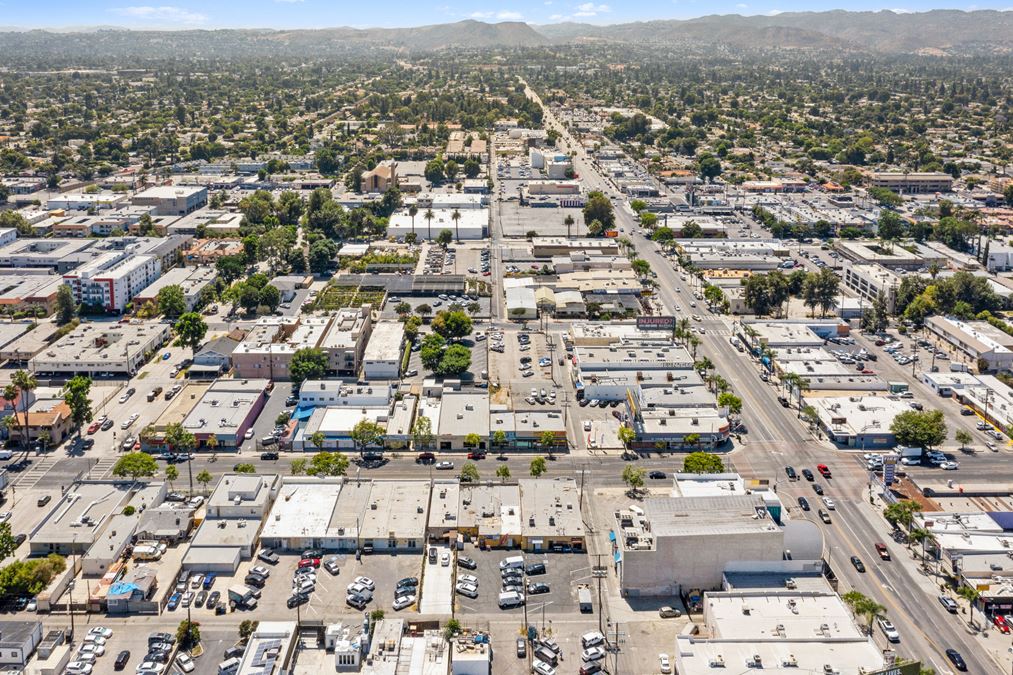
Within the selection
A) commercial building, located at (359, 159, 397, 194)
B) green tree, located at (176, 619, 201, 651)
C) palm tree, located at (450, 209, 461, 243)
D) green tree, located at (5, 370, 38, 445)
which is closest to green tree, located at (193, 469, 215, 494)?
green tree, located at (5, 370, 38, 445)

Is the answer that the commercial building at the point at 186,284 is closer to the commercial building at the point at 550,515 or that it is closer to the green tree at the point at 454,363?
the green tree at the point at 454,363

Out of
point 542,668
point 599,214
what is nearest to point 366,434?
point 542,668

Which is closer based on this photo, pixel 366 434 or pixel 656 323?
pixel 366 434

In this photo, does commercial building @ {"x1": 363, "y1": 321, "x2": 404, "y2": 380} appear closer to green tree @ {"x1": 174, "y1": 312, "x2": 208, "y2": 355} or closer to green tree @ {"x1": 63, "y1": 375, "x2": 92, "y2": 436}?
green tree @ {"x1": 174, "y1": 312, "x2": 208, "y2": 355}

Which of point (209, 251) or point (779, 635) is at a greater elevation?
point (209, 251)

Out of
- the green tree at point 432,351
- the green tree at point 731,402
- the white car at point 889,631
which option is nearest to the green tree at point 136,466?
the green tree at point 432,351

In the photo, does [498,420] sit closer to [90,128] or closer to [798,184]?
[798,184]

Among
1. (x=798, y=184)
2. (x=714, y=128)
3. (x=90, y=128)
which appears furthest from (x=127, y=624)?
(x=714, y=128)

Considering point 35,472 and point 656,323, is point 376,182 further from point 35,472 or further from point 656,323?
point 35,472
